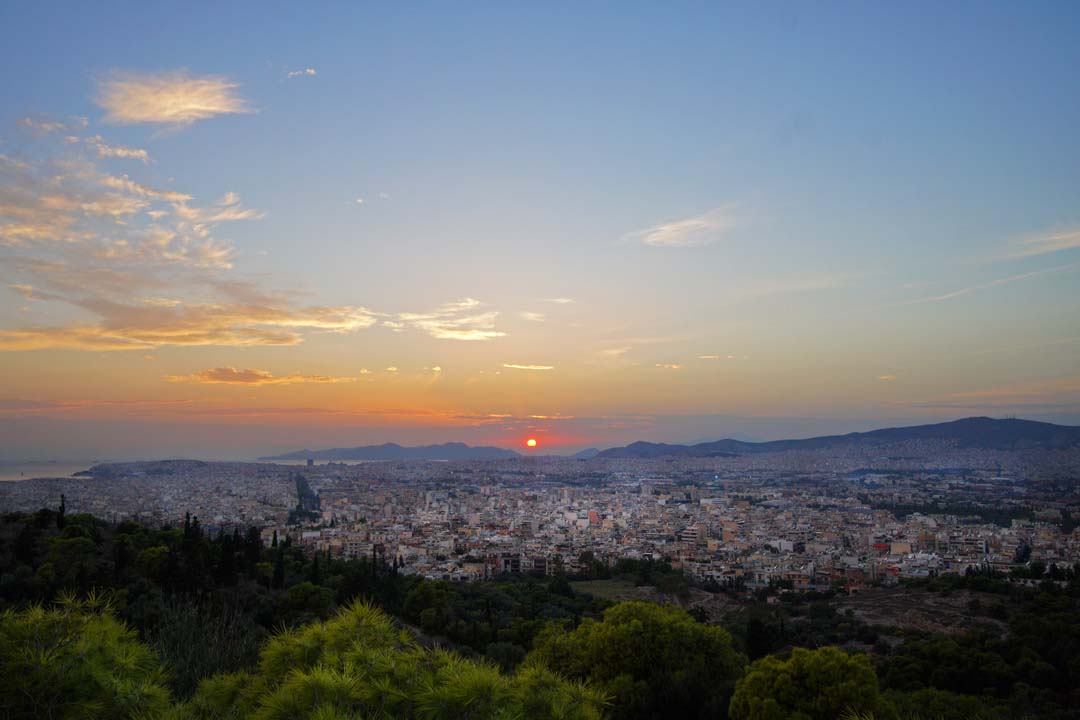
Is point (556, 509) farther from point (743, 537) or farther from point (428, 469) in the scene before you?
point (428, 469)

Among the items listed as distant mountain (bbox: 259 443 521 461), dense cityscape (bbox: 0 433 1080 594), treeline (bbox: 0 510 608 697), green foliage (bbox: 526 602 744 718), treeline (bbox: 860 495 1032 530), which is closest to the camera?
green foliage (bbox: 526 602 744 718)

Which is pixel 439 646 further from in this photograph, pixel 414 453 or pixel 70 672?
pixel 414 453

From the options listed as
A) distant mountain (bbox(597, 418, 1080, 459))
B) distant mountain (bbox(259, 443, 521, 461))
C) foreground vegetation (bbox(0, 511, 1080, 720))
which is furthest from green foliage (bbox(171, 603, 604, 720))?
distant mountain (bbox(259, 443, 521, 461))

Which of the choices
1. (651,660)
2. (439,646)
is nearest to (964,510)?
(651,660)

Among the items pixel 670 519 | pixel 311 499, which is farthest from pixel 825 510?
pixel 311 499

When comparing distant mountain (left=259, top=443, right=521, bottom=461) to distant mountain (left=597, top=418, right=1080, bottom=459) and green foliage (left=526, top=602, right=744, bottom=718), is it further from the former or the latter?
green foliage (left=526, top=602, right=744, bottom=718)

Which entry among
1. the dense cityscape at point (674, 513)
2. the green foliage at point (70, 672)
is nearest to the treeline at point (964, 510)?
the dense cityscape at point (674, 513)
